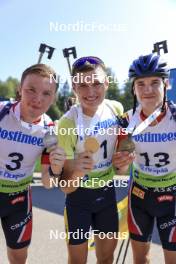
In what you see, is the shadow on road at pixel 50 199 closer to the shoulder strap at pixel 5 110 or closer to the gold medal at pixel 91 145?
the shoulder strap at pixel 5 110

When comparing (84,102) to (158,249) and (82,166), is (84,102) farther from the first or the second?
(158,249)

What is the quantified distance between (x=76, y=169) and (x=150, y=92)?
92 cm

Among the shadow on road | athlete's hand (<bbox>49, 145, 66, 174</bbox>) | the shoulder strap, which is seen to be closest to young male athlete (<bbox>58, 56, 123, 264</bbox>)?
athlete's hand (<bbox>49, 145, 66, 174</bbox>)

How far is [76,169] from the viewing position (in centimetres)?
248

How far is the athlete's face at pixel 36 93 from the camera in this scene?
281cm

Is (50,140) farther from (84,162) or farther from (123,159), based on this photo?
(123,159)

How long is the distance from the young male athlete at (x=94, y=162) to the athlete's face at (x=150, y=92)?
0.92 ft

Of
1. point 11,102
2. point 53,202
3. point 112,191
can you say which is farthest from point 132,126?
point 53,202

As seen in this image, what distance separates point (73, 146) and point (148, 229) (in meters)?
1.02

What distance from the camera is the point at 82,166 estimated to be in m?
2.42

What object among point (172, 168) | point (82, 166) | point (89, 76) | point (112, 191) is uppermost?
point (89, 76)

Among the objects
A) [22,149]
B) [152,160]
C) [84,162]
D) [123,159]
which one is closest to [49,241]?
[22,149]

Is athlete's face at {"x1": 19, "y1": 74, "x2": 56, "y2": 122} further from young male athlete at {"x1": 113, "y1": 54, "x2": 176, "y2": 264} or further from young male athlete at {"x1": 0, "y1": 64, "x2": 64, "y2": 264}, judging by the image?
young male athlete at {"x1": 113, "y1": 54, "x2": 176, "y2": 264}

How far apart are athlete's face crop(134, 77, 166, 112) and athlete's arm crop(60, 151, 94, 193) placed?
799mm
